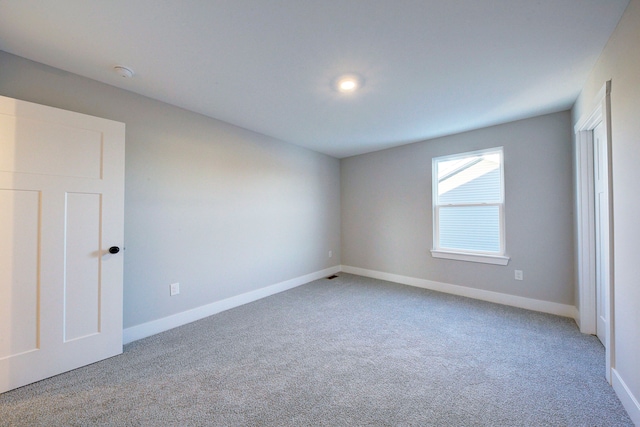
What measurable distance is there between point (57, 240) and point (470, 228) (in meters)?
4.42

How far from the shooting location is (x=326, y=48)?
1.75 metres

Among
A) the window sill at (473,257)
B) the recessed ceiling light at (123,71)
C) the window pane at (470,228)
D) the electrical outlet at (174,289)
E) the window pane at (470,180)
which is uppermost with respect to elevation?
the recessed ceiling light at (123,71)

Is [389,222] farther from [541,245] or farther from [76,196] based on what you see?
[76,196]

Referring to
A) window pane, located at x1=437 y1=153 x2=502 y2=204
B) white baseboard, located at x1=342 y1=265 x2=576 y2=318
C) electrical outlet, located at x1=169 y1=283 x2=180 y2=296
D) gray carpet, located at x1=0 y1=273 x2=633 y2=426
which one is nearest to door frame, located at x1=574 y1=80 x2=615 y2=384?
gray carpet, located at x1=0 y1=273 x2=633 y2=426

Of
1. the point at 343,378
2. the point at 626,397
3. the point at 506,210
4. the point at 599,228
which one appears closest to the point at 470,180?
the point at 506,210

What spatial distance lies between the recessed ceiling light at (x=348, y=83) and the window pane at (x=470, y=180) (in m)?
2.20

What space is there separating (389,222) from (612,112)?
9.40 ft

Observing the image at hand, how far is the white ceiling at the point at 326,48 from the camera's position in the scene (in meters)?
1.43

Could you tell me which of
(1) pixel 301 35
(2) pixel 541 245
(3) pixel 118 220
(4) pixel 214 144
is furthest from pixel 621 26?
(3) pixel 118 220

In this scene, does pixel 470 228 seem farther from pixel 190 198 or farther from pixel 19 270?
pixel 19 270

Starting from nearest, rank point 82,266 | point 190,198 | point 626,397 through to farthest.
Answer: point 626,397 < point 82,266 < point 190,198

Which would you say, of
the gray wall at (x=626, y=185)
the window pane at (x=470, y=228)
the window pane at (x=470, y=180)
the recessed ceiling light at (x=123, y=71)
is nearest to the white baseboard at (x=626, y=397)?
the gray wall at (x=626, y=185)

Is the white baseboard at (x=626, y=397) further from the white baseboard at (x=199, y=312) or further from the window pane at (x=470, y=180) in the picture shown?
the white baseboard at (x=199, y=312)

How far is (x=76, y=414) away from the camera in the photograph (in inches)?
58.2
